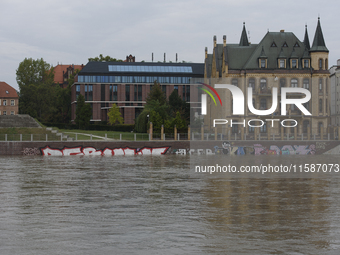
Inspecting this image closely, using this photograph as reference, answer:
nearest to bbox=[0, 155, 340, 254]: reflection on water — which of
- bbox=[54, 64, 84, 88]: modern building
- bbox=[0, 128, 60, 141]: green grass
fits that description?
bbox=[0, 128, 60, 141]: green grass

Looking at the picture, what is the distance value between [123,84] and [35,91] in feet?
76.3

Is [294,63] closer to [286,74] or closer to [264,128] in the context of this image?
[286,74]

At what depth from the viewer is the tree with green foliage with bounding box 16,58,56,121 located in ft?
399

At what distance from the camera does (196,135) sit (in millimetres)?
67812

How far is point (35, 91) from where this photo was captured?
121000 mm

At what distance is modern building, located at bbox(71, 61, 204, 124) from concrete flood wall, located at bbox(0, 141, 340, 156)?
192 ft

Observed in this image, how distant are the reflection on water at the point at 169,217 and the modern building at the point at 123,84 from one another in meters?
95.0

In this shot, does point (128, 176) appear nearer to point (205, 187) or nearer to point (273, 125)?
point (205, 187)

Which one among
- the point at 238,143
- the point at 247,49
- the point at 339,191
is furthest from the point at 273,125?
the point at 339,191

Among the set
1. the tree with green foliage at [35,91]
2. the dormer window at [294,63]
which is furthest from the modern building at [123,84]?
the dormer window at [294,63]

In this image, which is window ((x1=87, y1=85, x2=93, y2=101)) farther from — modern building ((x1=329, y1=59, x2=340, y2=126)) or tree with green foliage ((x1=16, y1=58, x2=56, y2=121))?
modern building ((x1=329, y1=59, x2=340, y2=126))

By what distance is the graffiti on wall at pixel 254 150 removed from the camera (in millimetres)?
67000

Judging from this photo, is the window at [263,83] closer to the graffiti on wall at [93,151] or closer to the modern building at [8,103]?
the graffiti on wall at [93,151]

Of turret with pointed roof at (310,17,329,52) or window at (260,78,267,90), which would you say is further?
turret with pointed roof at (310,17,329,52)
